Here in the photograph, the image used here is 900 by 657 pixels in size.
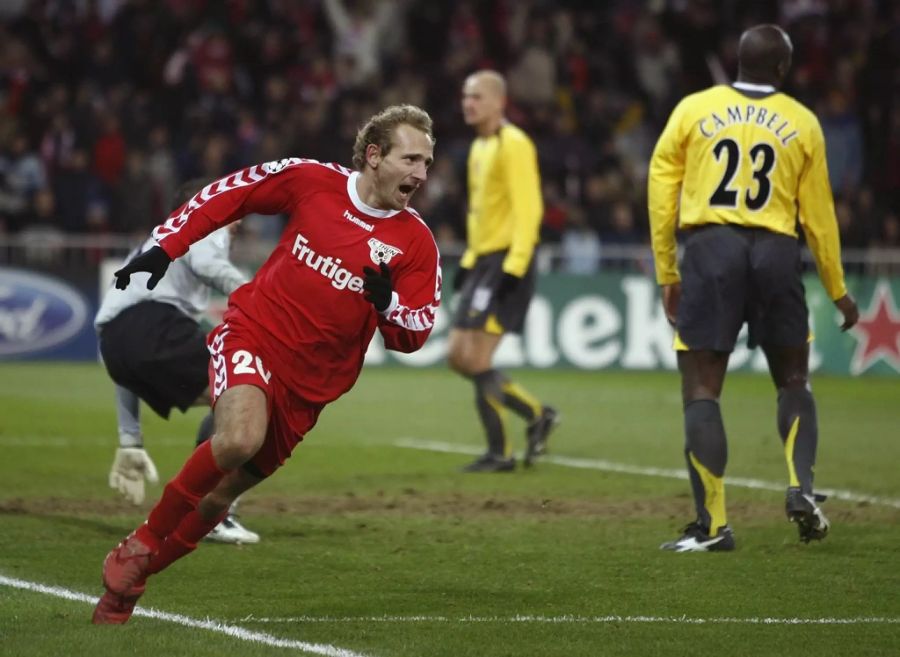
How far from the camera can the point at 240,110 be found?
2267cm

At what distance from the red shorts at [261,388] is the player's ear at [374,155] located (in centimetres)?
85

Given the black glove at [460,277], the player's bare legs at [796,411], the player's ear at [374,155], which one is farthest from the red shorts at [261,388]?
the black glove at [460,277]

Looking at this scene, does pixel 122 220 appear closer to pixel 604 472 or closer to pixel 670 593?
pixel 604 472

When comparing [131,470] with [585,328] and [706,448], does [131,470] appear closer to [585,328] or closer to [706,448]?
[706,448]

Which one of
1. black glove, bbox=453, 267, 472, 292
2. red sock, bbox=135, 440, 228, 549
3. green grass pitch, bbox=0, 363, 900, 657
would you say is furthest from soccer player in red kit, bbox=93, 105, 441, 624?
black glove, bbox=453, 267, 472, 292

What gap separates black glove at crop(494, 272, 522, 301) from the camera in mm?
11734

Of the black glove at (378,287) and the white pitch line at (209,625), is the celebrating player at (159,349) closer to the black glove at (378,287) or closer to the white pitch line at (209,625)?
the white pitch line at (209,625)

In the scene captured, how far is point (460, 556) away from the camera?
320 inches

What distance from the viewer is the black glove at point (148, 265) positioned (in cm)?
625

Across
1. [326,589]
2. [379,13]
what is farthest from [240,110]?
[326,589]

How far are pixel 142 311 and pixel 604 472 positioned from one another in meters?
4.10

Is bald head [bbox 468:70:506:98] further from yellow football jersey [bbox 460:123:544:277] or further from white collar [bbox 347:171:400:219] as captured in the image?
white collar [bbox 347:171:400:219]

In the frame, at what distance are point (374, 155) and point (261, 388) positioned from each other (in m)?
1.06

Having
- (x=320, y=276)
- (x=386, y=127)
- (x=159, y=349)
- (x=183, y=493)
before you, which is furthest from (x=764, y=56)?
(x=183, y=493)
